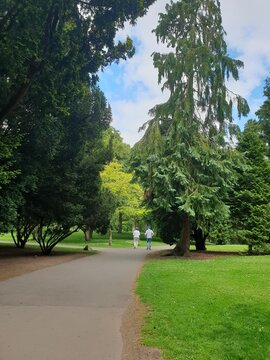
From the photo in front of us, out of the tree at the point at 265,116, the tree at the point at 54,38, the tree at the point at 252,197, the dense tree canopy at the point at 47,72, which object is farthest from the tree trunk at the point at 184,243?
the tree at the point at 265,116

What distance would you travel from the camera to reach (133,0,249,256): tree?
760 inches

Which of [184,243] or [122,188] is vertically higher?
[122,188]

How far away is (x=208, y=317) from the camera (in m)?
6.71

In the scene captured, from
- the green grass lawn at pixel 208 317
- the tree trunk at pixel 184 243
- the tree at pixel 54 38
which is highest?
the tree at pixel 54 38

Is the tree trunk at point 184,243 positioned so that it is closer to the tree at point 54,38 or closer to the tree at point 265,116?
the tree at point 54,38

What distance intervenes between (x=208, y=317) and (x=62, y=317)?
8.90ft

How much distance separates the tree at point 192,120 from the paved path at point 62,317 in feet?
28.2

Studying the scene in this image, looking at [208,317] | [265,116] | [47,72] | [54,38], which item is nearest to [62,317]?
[208,317]

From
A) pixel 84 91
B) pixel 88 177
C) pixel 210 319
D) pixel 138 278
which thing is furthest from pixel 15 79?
pixel 88 177

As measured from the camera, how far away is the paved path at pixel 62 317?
16.3 feet

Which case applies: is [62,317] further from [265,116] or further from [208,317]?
[265,116]

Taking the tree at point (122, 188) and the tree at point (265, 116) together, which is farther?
the tree at point (122, 188)

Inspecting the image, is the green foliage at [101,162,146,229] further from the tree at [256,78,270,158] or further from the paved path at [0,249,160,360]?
the paved path at [0,249,160,360]

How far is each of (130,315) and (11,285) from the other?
15.4ft
